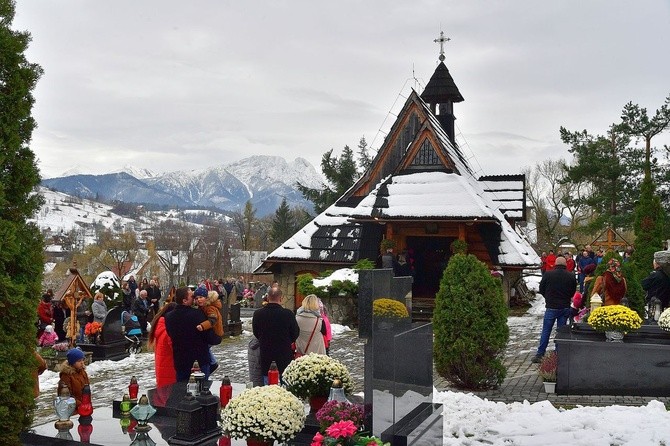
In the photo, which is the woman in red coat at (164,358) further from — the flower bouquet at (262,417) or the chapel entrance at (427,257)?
the chapel entrance at (427,257)

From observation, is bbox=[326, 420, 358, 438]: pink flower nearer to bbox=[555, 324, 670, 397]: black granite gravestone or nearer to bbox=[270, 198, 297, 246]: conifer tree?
bbox=[555, 324, 670, 397]: black granite gravestone

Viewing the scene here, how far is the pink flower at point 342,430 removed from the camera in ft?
16.4

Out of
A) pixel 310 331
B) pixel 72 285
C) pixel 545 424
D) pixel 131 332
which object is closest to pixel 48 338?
pixel 72 285

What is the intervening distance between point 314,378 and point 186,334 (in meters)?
2.01

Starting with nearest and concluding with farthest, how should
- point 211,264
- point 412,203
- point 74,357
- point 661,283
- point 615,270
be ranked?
point 74,357, point 615,270, point 661,283, point 412,203, point 211,264

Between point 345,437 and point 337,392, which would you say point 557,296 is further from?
point 345,437

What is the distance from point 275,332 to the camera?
8.40 metres

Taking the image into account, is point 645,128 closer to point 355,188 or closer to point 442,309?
point 355,188

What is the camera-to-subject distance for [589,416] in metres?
8.30

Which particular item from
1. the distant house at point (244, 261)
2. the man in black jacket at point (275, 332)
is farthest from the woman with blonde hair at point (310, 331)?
A: the distant house at point (244, 261)

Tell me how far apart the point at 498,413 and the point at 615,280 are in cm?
530

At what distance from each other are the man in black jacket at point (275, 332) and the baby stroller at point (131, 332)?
883 centimetres

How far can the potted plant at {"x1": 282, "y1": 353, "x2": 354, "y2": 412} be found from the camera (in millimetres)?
6688

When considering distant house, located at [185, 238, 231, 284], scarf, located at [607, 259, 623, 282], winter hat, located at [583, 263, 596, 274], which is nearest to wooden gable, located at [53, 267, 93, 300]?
scarf, located at [607, 259, 623, 282]
